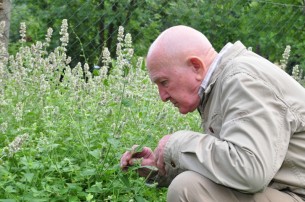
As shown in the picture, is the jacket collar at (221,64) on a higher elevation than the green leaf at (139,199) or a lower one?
higher

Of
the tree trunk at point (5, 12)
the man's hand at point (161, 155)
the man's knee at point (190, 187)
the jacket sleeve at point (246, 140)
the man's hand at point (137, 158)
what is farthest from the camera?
the tree trunk at point (5, 12)

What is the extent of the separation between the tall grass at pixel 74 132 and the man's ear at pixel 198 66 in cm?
50

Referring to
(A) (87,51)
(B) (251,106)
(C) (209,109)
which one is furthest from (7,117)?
(A) (87,51)

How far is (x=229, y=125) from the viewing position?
9.34 feet

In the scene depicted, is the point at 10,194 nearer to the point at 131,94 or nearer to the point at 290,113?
the point at 131,94

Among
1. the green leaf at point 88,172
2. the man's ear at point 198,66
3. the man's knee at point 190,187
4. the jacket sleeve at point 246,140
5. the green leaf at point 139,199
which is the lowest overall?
the green leaf at point 139,199

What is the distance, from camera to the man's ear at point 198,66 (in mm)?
3090

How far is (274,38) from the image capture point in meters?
8.84

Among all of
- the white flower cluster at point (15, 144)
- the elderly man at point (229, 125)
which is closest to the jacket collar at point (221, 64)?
the elderly man at point (229, 125)

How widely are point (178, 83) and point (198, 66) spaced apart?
12cm

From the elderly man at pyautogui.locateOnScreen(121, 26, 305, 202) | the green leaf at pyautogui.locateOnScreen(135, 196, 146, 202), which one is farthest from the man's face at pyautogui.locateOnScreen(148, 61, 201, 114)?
the green leaf at pyautogui.locateOnScreen(135, 196, 146, 202)

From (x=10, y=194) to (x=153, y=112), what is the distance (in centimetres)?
138

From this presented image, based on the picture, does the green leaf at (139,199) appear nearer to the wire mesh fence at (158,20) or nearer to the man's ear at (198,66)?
the man's ear at (198,66)

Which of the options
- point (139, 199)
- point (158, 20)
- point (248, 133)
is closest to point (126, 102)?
point (139, 199)
